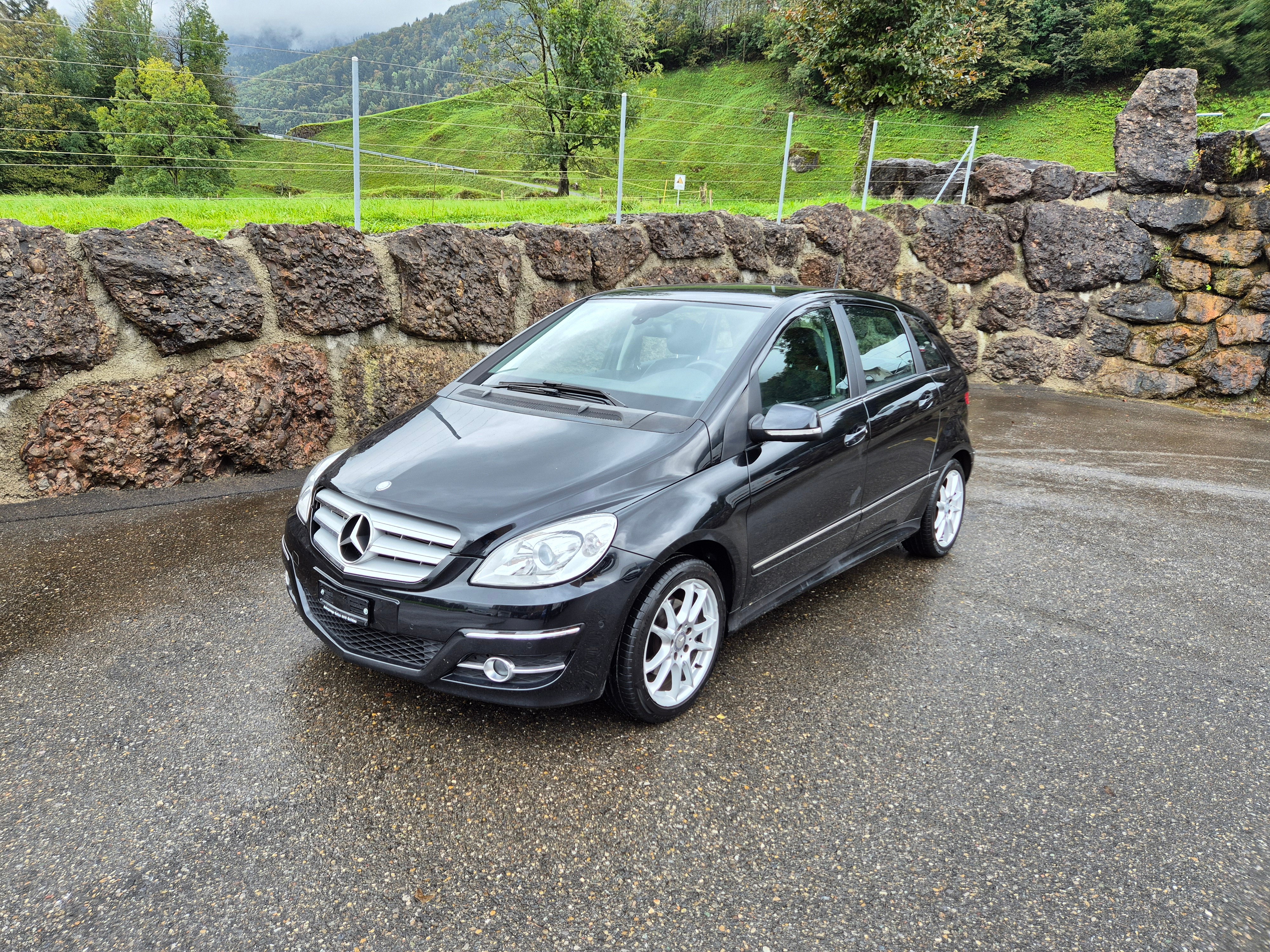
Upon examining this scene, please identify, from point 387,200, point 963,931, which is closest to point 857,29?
point 387,200

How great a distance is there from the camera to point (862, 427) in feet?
12.8

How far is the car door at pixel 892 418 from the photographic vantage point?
4.04 meters

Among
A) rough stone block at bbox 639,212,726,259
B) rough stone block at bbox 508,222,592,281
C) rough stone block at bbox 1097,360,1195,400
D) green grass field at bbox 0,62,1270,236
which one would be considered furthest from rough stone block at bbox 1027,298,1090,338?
rough stone block at bbox 508,222,592,281

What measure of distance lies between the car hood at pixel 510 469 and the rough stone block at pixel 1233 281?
1023 cm

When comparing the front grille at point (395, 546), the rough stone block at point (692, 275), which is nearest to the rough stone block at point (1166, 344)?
the rough stone block at point (692, 275)

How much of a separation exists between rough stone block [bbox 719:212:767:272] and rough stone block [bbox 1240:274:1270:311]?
6.42 metres

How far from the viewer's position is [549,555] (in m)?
2.70

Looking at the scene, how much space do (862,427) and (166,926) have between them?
3.30 meters

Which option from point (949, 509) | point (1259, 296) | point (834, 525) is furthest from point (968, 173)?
point (834, 525)

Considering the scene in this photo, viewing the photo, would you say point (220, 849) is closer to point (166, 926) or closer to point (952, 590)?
point (166, 926)

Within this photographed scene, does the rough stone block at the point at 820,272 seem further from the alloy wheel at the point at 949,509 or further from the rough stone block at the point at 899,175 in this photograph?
the alloy wheel at the point at 949,509

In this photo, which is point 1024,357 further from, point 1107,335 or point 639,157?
point 639,157

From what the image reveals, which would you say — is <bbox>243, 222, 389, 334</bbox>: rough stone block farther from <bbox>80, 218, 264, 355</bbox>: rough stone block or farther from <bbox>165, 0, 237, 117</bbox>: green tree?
<bbox>165, 0, 237, 117</bbox>: green tree

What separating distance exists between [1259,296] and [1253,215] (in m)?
1.01
